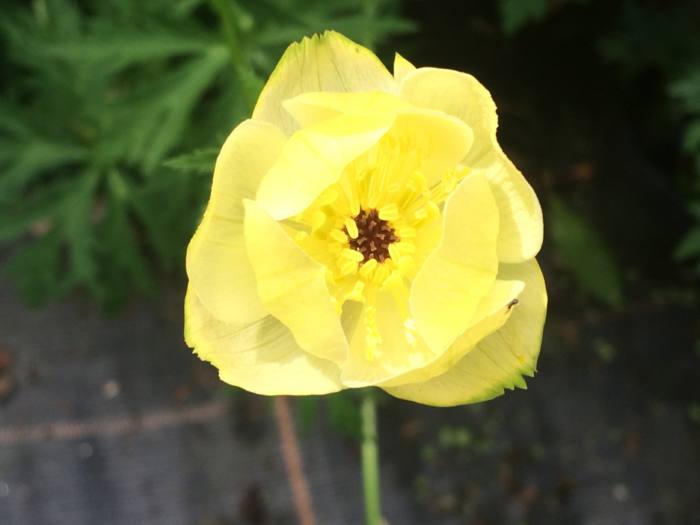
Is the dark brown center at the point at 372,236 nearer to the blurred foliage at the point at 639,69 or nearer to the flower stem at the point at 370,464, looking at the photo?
the flower stem at the point at 370,464

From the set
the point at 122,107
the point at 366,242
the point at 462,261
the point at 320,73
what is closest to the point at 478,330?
the point at 462,261

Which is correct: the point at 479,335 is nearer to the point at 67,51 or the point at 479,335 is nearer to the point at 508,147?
the point at 67,51

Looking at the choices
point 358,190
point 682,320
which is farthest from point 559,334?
point 358,190

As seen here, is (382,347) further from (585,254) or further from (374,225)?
(585,254)

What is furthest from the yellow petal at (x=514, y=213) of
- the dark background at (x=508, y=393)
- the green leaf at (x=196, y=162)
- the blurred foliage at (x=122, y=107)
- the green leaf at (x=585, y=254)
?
the green leaf at (x=585, y=254)

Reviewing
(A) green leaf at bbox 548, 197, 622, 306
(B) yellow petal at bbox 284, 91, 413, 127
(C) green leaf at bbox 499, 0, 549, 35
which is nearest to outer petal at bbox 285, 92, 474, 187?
(B) yellow petal at bbox 284, 91, 413, 127

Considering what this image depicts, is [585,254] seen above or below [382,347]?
above

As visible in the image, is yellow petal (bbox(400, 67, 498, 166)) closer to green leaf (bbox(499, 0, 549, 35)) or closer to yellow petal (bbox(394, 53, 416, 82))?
yellow petal (bbox(394, 53, 416, 82))
